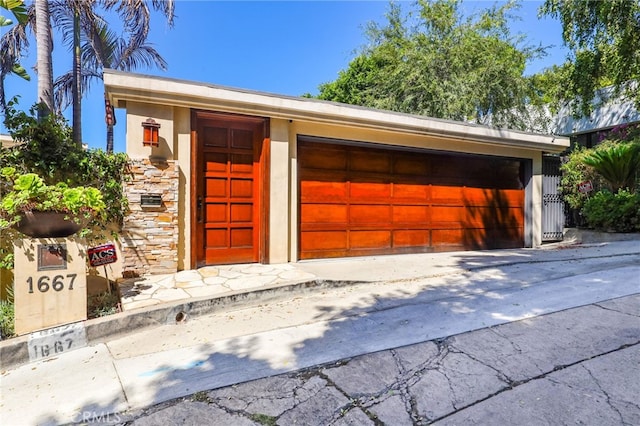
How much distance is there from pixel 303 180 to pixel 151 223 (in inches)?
97.9

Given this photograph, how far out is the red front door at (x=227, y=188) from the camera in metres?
4.88

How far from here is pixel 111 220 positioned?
167 inches

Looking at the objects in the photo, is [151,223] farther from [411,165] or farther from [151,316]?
[411,165]

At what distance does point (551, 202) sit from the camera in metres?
8.32

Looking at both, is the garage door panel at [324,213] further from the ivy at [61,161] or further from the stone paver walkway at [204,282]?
the ivy at [61,161]

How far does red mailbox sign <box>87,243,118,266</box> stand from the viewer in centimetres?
324

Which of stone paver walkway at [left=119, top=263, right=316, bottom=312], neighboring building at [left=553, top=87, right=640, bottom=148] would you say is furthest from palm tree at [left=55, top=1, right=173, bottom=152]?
neighboring building at [left=553, top=87, right=640, bottom=148]

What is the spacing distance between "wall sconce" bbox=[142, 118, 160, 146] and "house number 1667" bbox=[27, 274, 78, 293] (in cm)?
200

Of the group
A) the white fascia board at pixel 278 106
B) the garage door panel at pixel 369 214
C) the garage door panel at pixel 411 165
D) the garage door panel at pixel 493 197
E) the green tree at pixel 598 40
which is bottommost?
the garage door panel at pixel 369 214

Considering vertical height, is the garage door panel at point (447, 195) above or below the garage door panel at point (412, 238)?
above

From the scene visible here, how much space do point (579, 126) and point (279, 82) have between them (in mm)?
12465

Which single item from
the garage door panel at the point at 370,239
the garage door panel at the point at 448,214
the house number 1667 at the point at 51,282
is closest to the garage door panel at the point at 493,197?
the garage door panel at the point at 448,214

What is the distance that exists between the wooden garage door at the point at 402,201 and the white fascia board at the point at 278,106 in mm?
509

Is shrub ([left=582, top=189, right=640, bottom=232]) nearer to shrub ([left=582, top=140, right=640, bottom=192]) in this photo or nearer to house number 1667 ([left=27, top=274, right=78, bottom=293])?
shrub ([left=582, top=140, right=640, bottom=192])
